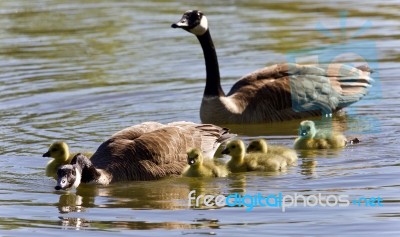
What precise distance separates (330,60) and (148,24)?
5.76 meters

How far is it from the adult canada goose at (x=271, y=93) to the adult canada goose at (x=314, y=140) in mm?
2451

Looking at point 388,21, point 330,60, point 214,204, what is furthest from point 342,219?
point 388,21

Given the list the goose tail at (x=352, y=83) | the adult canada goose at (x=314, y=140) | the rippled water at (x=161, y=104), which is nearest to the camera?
the rippled water at (x=161, y=104)

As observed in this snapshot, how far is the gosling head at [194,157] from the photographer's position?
41.7 feet

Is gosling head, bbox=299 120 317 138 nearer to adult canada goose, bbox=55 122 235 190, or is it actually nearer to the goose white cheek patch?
adult canada goose, bbox=55 122 235 190

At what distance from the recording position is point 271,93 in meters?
16.9

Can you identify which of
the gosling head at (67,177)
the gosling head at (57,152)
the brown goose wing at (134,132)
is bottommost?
the gosling head at (67,177)

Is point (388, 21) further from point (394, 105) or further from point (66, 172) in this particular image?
point (66, 172)

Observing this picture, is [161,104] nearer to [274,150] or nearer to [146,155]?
[274,150]

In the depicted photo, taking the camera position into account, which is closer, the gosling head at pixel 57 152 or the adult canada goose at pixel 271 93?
the gosling head at pixel 57 152

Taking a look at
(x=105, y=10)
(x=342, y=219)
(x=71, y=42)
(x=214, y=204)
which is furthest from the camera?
(x=105, y=10)

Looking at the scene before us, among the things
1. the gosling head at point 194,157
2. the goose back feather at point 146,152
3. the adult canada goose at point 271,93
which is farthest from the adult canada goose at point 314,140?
the adult canada goose at point 271,93

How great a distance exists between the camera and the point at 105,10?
26203 millimetres

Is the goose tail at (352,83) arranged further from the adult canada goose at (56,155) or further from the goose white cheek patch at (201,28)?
the adult canada goose at (56,155)
